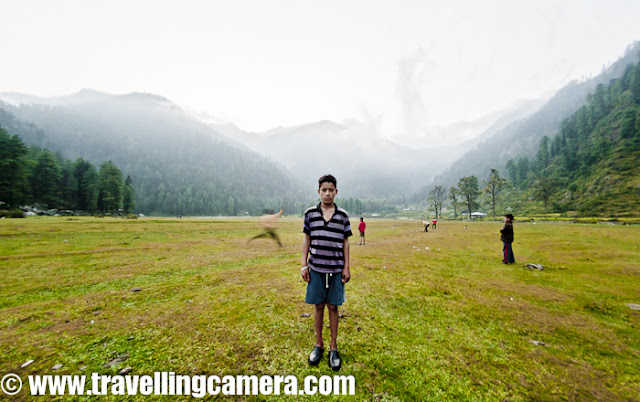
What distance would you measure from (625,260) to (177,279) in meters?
25.9

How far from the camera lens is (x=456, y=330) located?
5.76 m

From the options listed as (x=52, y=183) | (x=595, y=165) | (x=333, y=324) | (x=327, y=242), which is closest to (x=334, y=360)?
(x=333, y=324)

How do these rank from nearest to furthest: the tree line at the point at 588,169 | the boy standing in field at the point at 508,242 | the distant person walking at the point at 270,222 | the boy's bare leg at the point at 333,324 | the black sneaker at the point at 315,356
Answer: the black sneaker at the point at 315,356 < the boy's bare leg at the point at 333,324 < the boy standing in field at the point at 508,242 < the distant person walking at the point at 270,222 < the tree line at the point at 588,169

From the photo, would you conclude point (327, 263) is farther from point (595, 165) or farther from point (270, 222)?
point (595, 165)

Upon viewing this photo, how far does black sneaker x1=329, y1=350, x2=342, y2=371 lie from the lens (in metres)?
4.25

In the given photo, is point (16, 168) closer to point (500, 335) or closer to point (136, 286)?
point (136, 286)

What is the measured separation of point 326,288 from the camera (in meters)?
4.65

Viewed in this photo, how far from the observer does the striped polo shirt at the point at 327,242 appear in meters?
4.57

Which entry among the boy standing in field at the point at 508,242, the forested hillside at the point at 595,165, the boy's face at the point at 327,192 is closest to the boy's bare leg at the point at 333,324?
the boy's face at the point at 327,192

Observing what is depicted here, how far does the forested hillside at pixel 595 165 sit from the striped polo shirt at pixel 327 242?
95548 millimetres

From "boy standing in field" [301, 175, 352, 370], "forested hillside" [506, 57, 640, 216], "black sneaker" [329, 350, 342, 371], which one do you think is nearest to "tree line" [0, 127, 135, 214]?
"boy standing in field" [301, 175, 352, 370]

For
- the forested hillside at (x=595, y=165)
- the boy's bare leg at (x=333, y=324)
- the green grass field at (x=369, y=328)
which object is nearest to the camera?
the green grass field at (x=369, y=328)

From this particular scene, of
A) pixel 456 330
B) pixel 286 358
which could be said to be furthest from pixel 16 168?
pixel 456 330

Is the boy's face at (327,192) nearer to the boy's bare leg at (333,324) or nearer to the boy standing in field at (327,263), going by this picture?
the boy standing in field at (327,263)
